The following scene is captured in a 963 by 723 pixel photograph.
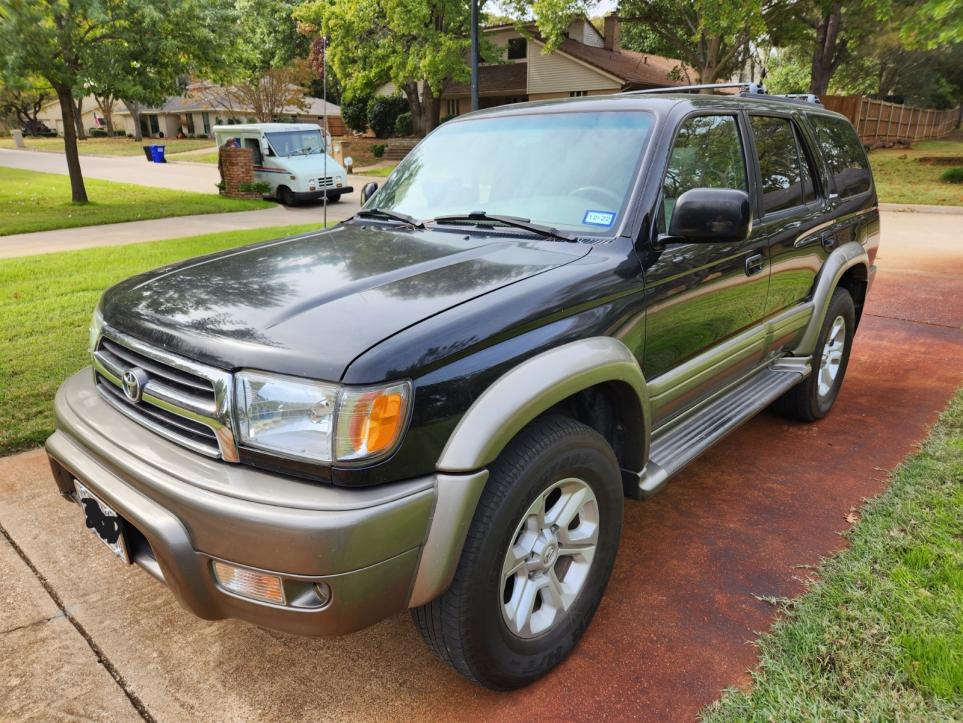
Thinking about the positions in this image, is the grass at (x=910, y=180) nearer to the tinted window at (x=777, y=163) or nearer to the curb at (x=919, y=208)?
the curb at (x=919, y=208)

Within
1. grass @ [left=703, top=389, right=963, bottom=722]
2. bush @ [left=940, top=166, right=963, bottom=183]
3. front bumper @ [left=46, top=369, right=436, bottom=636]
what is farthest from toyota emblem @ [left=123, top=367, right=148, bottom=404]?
bush @ [left=940, top=166, right=963, bottom=183]

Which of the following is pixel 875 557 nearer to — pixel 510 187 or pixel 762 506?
pixel 762 506

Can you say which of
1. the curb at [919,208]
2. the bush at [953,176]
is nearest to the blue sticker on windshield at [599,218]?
the curb at [919,208]

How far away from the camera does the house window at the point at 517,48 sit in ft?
128

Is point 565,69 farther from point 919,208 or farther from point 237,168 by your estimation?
point 919,208

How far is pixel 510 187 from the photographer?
3.13 meters

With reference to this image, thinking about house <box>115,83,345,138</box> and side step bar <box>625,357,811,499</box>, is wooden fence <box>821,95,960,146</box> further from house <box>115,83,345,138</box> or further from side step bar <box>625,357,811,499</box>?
house <box>115,83,345,138</box>

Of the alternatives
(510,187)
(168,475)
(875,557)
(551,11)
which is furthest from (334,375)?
(551,11)

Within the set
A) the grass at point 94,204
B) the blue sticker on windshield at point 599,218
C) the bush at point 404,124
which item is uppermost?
the bush at point 404,124

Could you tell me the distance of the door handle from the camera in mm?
3340

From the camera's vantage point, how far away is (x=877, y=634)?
2.52 meters

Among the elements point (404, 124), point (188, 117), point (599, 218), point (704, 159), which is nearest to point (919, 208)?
point (704, 159)

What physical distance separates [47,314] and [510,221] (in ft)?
18.0

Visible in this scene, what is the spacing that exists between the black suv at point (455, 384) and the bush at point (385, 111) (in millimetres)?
38046
